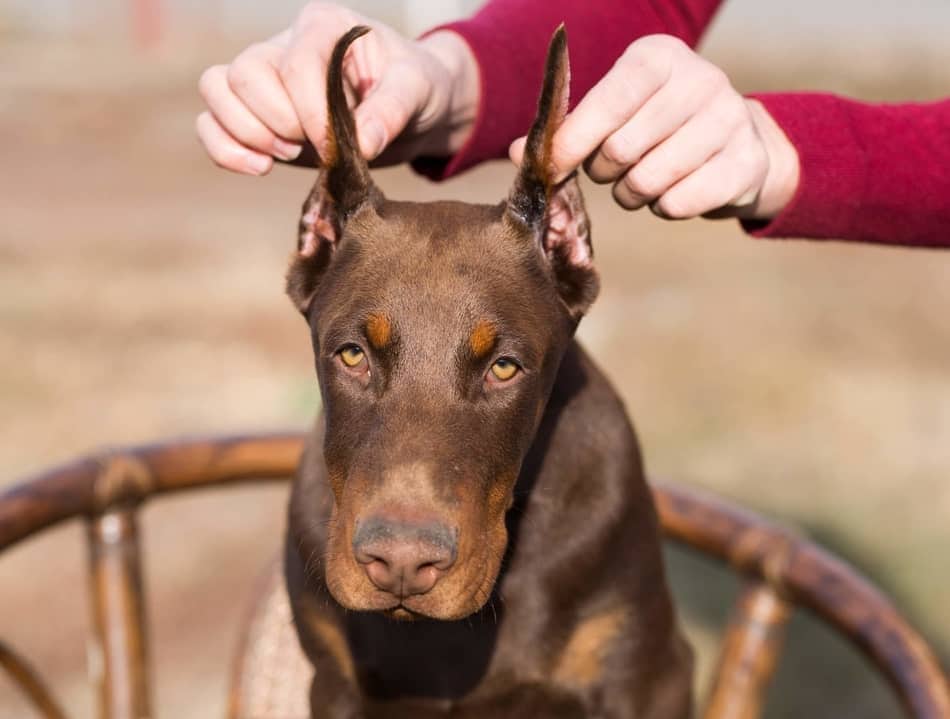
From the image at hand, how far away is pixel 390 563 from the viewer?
89.8 inches

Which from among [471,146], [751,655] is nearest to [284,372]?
[751,655]

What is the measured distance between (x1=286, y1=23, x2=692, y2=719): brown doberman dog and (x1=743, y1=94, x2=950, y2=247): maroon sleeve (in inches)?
19.3

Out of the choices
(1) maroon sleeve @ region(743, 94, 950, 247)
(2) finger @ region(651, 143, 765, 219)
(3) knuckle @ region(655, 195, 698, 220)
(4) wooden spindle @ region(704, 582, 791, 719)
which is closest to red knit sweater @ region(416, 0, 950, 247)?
(1) maroon sleeve @ region(743, 94, 950, 247)

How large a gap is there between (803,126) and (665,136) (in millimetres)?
470

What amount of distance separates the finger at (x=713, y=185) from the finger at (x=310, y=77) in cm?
64

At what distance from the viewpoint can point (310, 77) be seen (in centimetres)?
257

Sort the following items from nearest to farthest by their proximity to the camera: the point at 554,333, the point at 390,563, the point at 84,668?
the point at 390,563
the point at 554,333
the point at 84,668

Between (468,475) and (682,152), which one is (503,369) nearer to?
(468,475)

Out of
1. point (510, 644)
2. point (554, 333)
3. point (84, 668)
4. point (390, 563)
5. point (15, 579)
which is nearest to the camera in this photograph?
point (390, 563)

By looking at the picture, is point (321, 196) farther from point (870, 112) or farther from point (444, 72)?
point (870, 112)

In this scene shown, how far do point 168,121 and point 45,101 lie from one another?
2113mm

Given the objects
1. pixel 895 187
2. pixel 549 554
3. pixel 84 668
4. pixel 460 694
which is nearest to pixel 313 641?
pixel 460 694

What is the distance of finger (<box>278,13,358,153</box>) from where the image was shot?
2564 millimetres

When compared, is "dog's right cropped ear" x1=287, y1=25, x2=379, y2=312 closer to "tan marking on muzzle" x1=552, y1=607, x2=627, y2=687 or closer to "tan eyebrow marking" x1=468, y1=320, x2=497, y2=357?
"tan eyebrow marking" x1=468, y1=320, x2=497, y2=357
